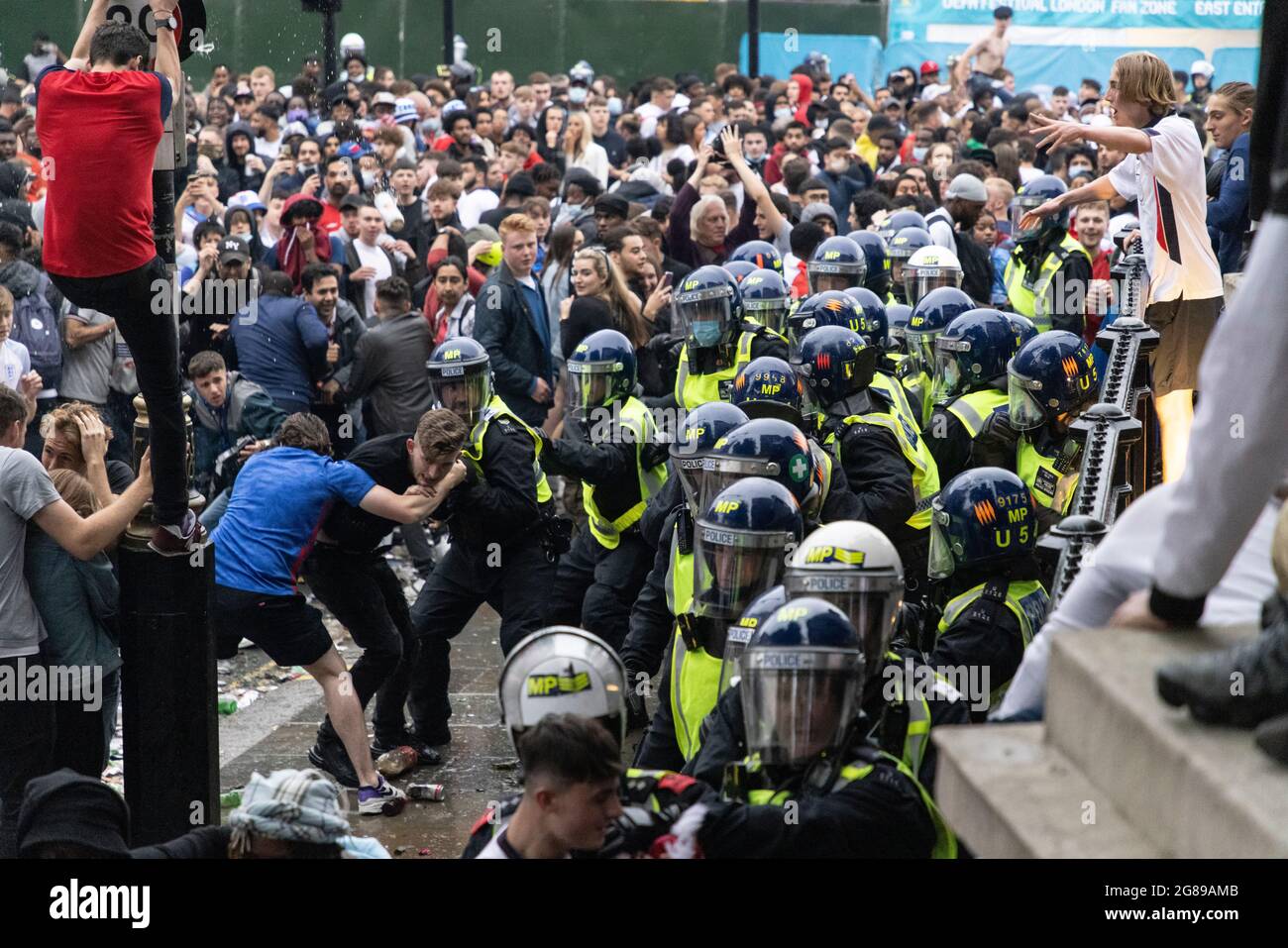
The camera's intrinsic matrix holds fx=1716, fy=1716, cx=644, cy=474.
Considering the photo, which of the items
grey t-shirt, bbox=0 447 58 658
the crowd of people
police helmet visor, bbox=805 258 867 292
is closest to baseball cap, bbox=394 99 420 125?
the crowd of people

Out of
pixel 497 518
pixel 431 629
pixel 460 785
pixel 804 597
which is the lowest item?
pixel 460 785

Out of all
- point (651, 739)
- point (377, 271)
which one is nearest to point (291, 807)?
point (651, 739)

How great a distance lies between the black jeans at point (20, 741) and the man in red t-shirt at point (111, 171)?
4.47 feet

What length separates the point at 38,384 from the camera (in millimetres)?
10148

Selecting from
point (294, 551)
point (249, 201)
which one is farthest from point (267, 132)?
point (294, 551)

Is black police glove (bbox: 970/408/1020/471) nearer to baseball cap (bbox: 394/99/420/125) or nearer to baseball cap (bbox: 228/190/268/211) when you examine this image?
baseball cap (bbox: 228/190/268/211)

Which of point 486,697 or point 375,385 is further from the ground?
point 375,385

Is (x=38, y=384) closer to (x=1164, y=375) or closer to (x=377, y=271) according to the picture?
(x=377, y=271)

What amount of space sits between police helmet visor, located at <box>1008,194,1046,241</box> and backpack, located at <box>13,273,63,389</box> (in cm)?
584

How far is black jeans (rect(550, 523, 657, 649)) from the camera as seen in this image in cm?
799

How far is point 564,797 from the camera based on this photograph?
3.68 m

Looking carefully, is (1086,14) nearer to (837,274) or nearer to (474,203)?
(474,203)

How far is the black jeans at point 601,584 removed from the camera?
26.2 ft

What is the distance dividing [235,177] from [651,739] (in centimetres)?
1181
